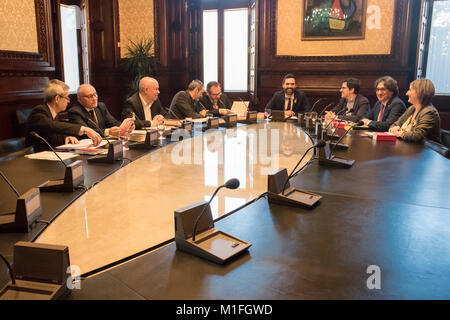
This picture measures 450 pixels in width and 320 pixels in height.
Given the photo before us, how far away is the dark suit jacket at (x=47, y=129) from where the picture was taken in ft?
10.1

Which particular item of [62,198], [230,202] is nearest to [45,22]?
[62,198]

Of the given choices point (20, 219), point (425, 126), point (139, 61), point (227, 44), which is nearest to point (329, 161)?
point (425, 126)

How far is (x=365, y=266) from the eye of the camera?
109 centimetres

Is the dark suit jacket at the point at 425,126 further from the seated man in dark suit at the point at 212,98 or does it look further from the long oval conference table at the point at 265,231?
the seated man in dark suit at the point at 212,98

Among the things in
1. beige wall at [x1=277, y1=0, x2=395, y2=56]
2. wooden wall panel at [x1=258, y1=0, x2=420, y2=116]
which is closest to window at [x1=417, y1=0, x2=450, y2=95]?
wooden wall panel at [x1=258, y1=0, x2=420, y2=116]

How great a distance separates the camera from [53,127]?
10.1ft

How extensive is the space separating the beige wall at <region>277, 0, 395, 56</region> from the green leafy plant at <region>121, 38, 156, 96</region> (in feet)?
Answer: 7.48

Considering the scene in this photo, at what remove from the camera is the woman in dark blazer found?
340 cm

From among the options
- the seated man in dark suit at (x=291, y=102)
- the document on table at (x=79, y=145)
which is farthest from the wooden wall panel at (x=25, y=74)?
the seated man in dark suit at (x=291, y=102)

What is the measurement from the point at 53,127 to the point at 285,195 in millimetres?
2162

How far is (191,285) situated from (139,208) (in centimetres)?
78

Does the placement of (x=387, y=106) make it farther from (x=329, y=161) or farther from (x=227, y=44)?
(x=227, y=44)

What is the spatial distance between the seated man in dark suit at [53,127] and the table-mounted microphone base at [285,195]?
5.79 ft

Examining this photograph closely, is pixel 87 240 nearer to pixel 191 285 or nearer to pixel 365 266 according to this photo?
pixel 191 285
